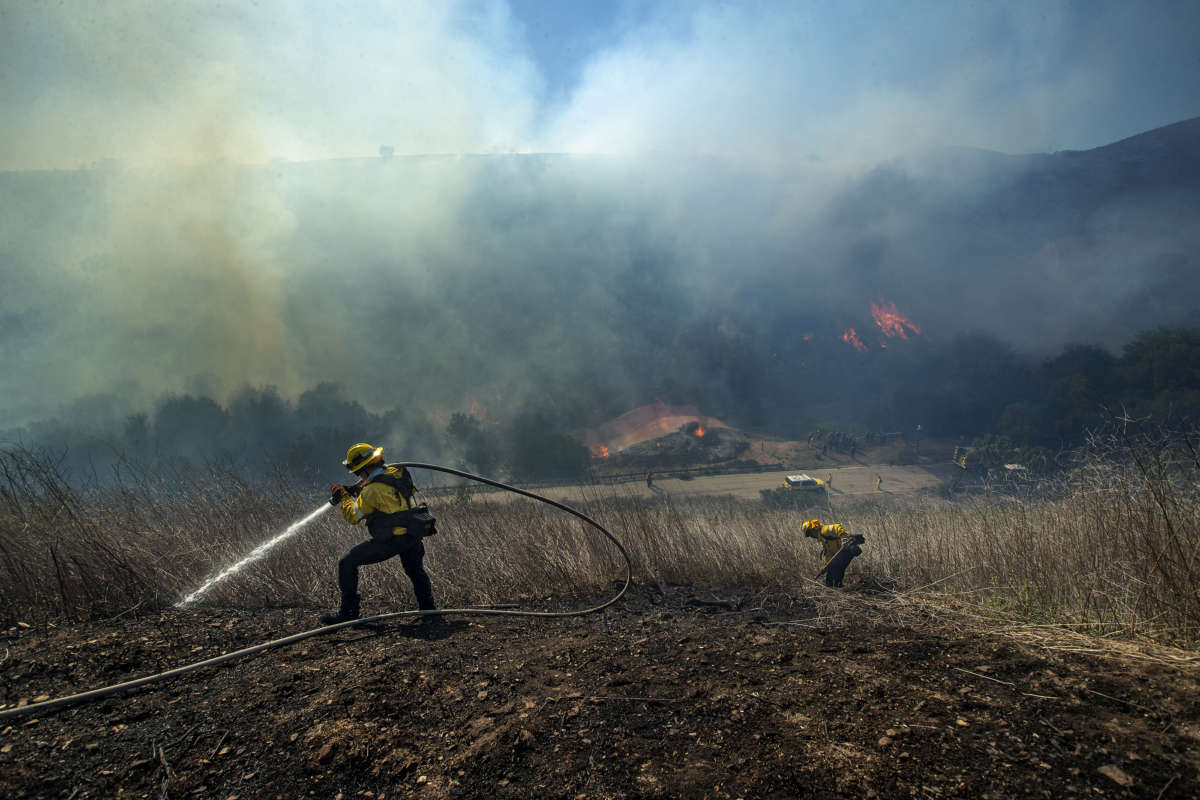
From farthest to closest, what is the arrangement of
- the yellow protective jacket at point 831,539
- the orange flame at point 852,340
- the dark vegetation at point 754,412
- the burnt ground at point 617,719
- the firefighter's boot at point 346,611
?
the orange flame at point 852,340
the dark vegetation at point 754,412
the yellow protective jacket at point 831,539
the firefighter's boot at point 346,611
the burnt ground at point 617,719

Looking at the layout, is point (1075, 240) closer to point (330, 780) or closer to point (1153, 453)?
point (1153, 453)

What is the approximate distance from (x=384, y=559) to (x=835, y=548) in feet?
18.3

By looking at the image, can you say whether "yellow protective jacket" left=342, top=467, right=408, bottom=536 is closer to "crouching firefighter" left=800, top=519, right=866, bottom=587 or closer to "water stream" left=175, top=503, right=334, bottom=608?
"water stream" left=175, top=503, right=334, bottom=608

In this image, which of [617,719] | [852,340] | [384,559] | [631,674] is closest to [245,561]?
[384,559]

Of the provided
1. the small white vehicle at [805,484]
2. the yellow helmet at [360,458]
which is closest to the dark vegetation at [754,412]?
the yellow helmet at [360,458]

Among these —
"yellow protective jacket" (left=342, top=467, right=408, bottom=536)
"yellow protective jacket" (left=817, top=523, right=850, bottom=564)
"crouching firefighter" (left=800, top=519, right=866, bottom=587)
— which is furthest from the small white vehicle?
"yellow protective jacket" (left=342, top=467, right=408, bottom=536)

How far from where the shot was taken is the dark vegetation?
92.8 ft

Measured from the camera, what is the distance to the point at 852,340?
65562mm

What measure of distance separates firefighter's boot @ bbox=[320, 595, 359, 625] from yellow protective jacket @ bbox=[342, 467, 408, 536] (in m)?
0.59

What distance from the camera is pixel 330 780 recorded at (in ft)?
7.89

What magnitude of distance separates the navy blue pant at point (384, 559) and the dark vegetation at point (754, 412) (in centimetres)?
745

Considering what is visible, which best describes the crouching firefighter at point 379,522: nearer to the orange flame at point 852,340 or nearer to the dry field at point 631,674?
the dry field at point 631,674

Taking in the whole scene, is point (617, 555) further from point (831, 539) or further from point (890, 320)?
point (890, 320)

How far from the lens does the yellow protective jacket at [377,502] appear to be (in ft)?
15.6
